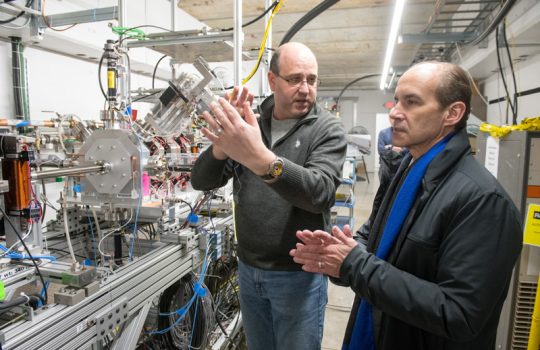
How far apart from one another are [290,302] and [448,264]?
612 millimetres

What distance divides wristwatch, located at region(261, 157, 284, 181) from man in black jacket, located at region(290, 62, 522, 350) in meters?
0.22

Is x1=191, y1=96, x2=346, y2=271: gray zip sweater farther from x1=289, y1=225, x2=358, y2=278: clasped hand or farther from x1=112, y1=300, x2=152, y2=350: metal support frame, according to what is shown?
x1=112, y1=300, x2=152, y2=350: metal support frame

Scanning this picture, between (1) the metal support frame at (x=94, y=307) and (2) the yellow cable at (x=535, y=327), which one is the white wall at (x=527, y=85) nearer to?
(2) the yellow cable at (x=535, y=327)

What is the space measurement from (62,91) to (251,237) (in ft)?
8.62

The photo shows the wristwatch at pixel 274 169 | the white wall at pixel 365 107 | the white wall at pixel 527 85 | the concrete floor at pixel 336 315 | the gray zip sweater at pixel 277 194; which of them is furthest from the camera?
the white wall at pixel 365 107

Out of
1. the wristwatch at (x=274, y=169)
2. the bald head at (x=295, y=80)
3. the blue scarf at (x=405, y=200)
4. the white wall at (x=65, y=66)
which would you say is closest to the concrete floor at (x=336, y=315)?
the blue scarf at (x=405, y=200)

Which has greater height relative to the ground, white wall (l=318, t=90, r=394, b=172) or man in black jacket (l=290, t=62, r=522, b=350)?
white wall (l=318, t=90, r=394, b=172)

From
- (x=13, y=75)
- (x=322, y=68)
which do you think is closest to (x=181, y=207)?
(x=13, y=75)

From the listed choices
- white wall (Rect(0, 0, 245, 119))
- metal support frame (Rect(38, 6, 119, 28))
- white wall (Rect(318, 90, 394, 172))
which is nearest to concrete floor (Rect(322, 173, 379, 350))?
white wall (Rect(0, 0, 245, 119))

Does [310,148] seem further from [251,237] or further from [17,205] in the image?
[17,205]

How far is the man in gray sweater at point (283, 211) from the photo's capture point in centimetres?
127

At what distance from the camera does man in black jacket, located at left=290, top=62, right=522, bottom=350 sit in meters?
0.84

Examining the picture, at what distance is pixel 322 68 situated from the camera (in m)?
8.23

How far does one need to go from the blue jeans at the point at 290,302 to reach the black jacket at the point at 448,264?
317mm
